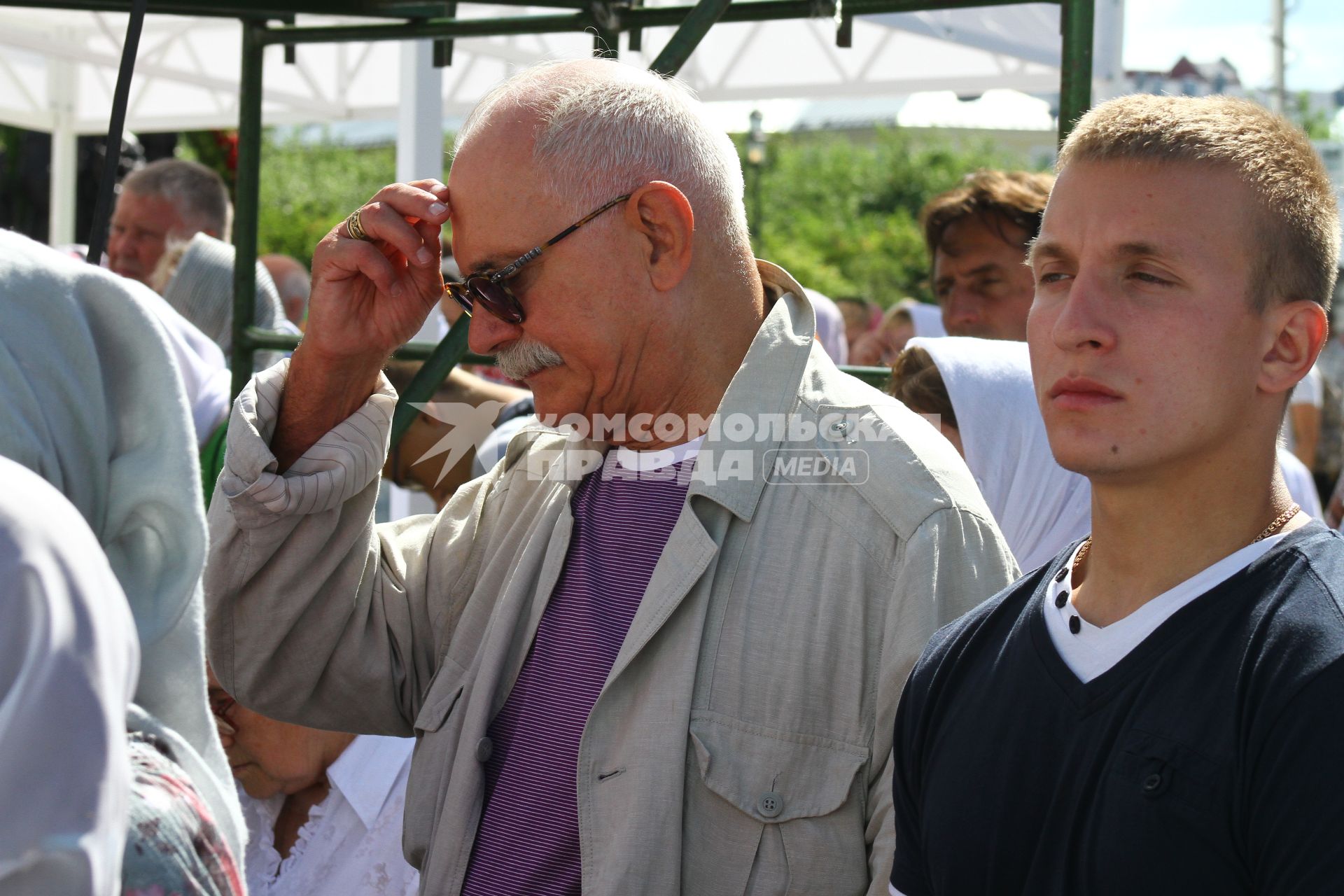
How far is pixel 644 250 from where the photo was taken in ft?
6.75

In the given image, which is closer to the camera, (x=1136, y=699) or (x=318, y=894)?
(x=1136, y=699)

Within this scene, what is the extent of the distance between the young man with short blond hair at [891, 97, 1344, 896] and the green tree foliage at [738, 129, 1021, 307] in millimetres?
25741

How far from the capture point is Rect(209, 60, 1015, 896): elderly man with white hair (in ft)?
5.88

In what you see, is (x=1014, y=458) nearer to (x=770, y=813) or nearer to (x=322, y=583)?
(x=770, y=813)

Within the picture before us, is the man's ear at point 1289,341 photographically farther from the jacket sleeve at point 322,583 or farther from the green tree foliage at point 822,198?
the green tree foliage at point 822,198

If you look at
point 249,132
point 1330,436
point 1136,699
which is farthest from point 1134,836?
point 1330,436

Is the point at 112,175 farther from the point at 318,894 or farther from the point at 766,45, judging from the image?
the point at 766,45

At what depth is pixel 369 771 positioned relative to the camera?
277 cm

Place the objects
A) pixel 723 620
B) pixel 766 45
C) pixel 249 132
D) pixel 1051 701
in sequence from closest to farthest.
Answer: pixel 1051 701, pixel 723 620, pixel 249 132, pixel 766 45

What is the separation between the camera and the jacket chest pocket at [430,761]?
2074 mm

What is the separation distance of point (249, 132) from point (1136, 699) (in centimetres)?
231

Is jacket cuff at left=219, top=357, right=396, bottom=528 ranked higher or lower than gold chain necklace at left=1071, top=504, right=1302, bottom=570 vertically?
lower

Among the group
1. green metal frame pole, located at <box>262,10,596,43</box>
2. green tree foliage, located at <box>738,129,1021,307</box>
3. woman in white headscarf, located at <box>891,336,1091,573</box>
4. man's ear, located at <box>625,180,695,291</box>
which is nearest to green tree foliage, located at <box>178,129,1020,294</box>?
green tree foliage, located at <box>738,129,1021,307</box>

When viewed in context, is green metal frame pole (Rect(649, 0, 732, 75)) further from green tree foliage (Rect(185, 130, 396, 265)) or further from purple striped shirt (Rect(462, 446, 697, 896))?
green tree foliage (Rect(185, 130, 396, 265))
